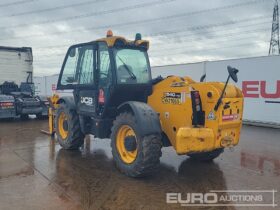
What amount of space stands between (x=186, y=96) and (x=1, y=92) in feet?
35.8

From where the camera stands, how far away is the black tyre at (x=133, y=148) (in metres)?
5.05

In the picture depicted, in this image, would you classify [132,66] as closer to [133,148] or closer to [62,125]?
[133,148]

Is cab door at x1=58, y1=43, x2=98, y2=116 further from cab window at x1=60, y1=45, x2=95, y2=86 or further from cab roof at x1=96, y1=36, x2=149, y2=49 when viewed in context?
cab roof at x1=96, y1=36, x2=149, y2=49

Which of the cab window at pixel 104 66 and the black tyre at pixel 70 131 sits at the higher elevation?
the cab window at pixel 104 66

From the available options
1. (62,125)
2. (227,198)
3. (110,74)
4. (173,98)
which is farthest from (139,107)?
(62,125)

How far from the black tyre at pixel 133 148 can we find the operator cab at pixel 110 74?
0.60 meters

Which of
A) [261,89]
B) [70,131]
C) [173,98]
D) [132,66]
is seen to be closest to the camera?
[173,98]

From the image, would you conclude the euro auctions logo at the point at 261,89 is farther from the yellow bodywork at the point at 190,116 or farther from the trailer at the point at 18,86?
the trailer at the point at 18,86

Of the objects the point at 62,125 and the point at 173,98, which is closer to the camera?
the point at 173,98

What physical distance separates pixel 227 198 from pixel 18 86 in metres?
12.0

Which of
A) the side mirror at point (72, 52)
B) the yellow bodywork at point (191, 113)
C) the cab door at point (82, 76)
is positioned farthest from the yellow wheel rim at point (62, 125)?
the yellow bodywork at point (191, 113)

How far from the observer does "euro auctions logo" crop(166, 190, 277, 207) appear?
441cm

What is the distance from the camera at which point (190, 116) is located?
5.32 m

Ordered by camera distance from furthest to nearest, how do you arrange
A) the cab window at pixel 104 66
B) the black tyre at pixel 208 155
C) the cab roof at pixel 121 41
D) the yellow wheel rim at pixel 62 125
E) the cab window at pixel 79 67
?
1. the yellow wheel rim at pixel 62 125
2. the cab window at pixel 79 67
3. the black tyre at pixel 208 155
4. the cab window at pixel 104 66
5. the cab roof at pixel 121 41
